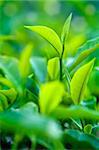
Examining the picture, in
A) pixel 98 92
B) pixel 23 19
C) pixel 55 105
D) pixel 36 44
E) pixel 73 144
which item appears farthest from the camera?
pixel 23 19

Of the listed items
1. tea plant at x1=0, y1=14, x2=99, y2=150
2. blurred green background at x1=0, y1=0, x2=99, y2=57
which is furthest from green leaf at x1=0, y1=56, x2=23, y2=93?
blurred green background at x1=0, y1=0, x2=99, y2=57

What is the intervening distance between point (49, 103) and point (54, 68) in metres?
0.25

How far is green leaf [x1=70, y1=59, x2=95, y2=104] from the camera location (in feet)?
2.45

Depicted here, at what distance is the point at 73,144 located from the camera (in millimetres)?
693

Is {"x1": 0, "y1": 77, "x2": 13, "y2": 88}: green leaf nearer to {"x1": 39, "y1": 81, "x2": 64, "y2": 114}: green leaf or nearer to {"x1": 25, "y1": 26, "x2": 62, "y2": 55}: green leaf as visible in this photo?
{"x1": 25, "y1": 26, "x2": 62, "y2": 55}: green leaf

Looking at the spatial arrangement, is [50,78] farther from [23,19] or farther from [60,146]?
[23,19]

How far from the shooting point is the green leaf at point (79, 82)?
746 mm

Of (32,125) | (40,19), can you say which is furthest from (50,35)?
(40,19)

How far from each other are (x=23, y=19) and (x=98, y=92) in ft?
4.52

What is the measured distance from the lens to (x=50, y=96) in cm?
58

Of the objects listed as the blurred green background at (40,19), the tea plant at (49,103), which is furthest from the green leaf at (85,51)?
the blurred green background at (40,19)

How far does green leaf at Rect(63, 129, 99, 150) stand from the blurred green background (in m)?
0.89

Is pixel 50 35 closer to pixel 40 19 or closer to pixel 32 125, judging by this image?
pixel 32 125

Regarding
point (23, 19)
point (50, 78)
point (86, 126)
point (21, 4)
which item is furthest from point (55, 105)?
point (21, 4)
